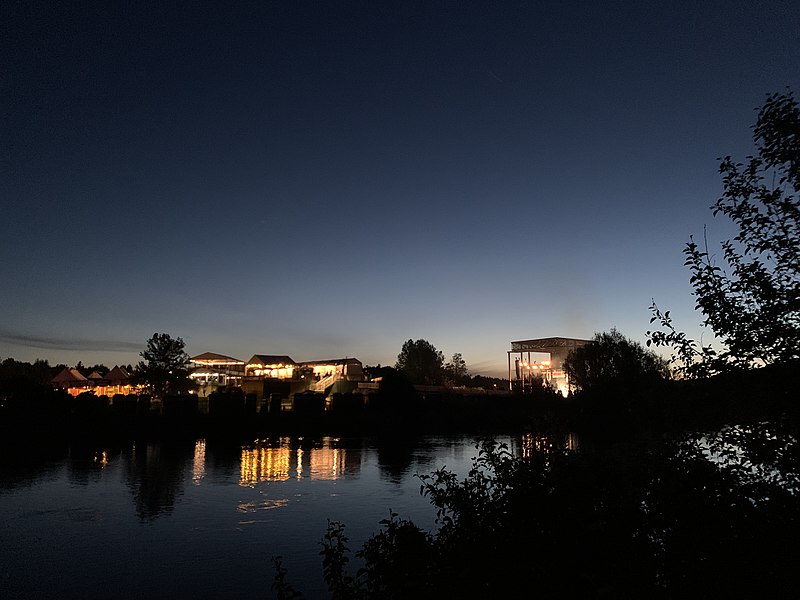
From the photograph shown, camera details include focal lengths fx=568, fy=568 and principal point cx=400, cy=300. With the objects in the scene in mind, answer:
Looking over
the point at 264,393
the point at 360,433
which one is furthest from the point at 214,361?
the point at 360,433

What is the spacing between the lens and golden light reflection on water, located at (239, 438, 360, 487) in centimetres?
2412

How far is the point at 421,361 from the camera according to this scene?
128m

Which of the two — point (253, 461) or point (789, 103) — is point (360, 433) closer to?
point (253, 461)

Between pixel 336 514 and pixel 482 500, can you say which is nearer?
pixel 482 500

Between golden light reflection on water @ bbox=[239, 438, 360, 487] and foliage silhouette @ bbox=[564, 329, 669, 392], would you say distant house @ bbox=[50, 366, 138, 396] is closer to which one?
golden light reflection on water @ bbox=[239, 438, 360, 487]

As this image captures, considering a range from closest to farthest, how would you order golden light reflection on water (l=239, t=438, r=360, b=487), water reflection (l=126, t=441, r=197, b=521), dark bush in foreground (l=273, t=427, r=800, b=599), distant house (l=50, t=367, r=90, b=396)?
dark bush in foreground (l=273, t=427, r=800, b=599) → water reflection (l=126, t=441, r=197, b=521) → golden light reflection on water (l=239, t=438, r=360, b=487) → distant house (l=50, t=367, r=90, b=396)

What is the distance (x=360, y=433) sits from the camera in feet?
151

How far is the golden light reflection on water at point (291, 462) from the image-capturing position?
24125 mm

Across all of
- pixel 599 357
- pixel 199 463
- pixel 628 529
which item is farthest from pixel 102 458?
pixel 599 357

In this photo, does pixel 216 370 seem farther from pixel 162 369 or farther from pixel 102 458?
pixel 102 458

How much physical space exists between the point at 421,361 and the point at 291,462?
101 metres

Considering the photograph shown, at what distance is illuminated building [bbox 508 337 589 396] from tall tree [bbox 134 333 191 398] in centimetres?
4203

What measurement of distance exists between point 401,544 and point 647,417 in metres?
3.68

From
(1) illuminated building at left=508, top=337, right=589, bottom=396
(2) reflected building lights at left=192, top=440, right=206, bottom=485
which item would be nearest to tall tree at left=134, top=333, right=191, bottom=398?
(2) reflected building lights at left=192, top=440, right=206, bottom=485
